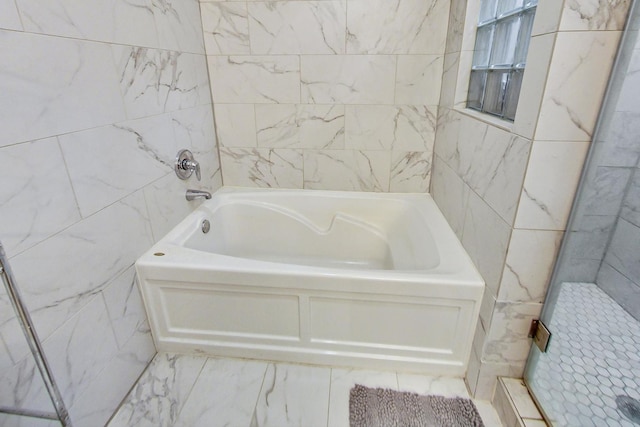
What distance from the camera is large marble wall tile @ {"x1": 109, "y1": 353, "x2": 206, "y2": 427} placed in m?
1.32

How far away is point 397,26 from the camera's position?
74.9 inches

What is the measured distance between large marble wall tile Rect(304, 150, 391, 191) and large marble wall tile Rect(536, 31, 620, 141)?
4.08 feet

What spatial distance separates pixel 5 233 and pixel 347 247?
5.34ft

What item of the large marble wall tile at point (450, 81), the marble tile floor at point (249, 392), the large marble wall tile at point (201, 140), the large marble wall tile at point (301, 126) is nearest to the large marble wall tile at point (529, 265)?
the marble tile floor at point (249, 392)

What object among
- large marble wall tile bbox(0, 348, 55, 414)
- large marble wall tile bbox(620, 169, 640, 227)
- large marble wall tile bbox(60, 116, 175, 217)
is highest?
large marble wall tile bbox(60, 116, 175, 217)

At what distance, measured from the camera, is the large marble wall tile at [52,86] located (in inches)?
35.5

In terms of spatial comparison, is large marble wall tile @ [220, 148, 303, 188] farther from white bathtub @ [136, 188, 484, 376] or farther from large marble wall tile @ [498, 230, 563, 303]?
large marble wall tile @ [498, 230, 563, 303]

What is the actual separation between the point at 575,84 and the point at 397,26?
1.23m

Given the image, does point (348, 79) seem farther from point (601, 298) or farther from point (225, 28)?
point (601, 298)

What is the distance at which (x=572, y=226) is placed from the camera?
1.06m

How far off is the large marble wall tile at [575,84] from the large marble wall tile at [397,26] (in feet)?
3.78

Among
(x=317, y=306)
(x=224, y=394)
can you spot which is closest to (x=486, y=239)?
(x=317, y=306)

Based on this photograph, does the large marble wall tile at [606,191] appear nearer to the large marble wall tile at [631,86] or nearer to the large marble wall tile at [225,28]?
the large marble wall tile at [631,86]

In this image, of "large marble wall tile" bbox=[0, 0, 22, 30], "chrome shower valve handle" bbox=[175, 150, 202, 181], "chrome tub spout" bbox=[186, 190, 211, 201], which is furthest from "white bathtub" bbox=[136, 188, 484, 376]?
"large marble wall tile" bbox=[0, 0, 22, 30]
